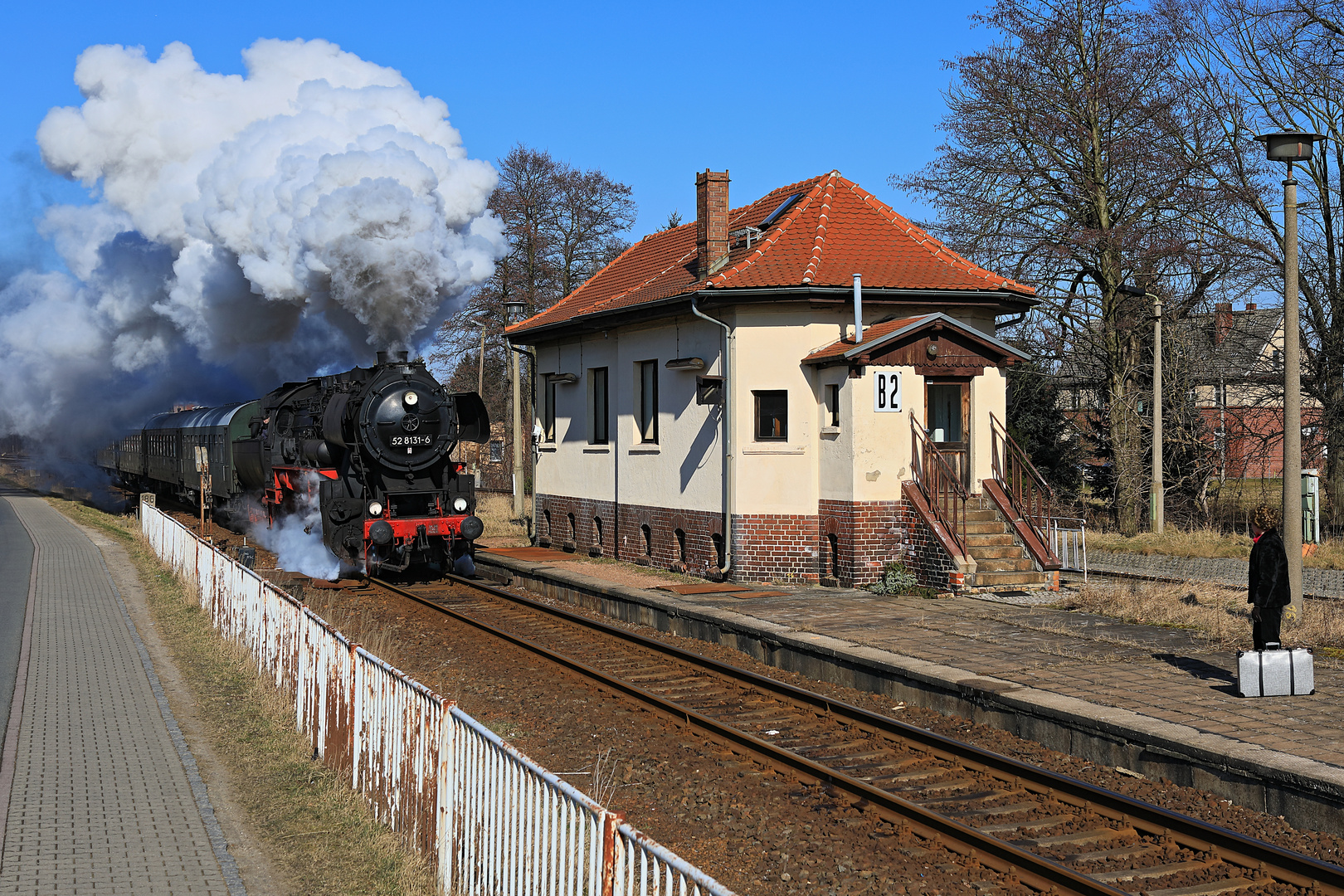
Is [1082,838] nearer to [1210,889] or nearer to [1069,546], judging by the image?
[1210,889]

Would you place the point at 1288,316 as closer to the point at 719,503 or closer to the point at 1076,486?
the point at 719,503

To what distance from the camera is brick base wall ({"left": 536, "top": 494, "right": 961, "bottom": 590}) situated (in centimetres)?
1562

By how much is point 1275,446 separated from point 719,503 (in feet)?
48.5

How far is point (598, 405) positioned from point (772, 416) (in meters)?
5.23

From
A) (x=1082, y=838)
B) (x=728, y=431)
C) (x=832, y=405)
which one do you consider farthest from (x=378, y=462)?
(x=1082, y=838)

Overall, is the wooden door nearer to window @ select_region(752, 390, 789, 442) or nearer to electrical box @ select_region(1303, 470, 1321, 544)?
window @ select_region(752, 390, 789, 442)

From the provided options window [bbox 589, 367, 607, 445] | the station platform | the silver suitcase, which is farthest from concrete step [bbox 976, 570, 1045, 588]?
window [bbox 589, 367, 607, 445]

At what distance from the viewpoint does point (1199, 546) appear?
2075 cm

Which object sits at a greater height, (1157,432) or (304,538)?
(1157,432)

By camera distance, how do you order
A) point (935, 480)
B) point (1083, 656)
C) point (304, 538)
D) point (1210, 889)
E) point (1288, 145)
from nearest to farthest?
1. point (1210, 889)
2. point (1288, 145)
3. point (1083, 656)
4. point (935, 480)
5. point (304, 538)

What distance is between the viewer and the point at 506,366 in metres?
46.0

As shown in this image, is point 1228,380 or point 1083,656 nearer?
point 1083,656

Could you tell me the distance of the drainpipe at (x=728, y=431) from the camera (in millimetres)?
16359

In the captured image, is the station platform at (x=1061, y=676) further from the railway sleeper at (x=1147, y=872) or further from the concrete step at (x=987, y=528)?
the concrete step at (x=987, y=528)
